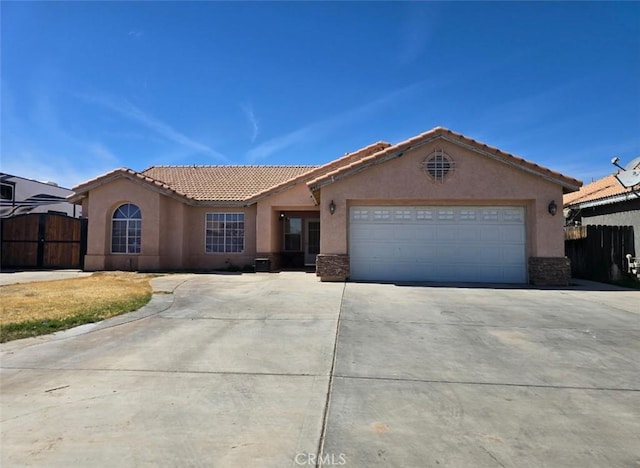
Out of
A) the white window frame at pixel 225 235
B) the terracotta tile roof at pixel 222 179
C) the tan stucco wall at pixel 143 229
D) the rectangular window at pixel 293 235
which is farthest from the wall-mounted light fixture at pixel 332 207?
the tan stucco wall at pixel 143 229

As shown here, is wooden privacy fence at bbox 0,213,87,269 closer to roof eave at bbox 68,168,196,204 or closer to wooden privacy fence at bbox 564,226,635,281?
roof eave at bbox 68,168,196,204

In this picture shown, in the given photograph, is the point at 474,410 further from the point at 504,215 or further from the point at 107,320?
the point at 504,215

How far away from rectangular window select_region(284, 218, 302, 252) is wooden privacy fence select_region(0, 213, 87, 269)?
9359 mm

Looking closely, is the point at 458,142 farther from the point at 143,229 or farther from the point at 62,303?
the point at 143,229

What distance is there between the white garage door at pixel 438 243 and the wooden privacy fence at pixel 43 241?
1338cm

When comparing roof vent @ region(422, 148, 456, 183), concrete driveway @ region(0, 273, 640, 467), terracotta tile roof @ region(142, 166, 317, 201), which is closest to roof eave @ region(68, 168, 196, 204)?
terracotta tile roof @ region(142, 166, 317, 201)

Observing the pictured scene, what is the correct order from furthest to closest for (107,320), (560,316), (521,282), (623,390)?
(521,282) < (560,316) < (107,320) < (623,390)

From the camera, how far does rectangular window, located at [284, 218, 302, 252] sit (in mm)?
20609

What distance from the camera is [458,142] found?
13203 mm

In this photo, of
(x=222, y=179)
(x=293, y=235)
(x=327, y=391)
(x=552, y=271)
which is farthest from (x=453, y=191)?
(x=222, y=179)

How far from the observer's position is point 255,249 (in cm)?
1852

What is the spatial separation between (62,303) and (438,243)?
35.4 feet

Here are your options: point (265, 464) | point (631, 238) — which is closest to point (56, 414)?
point (265, 464)

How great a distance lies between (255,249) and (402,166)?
8.15 meters
